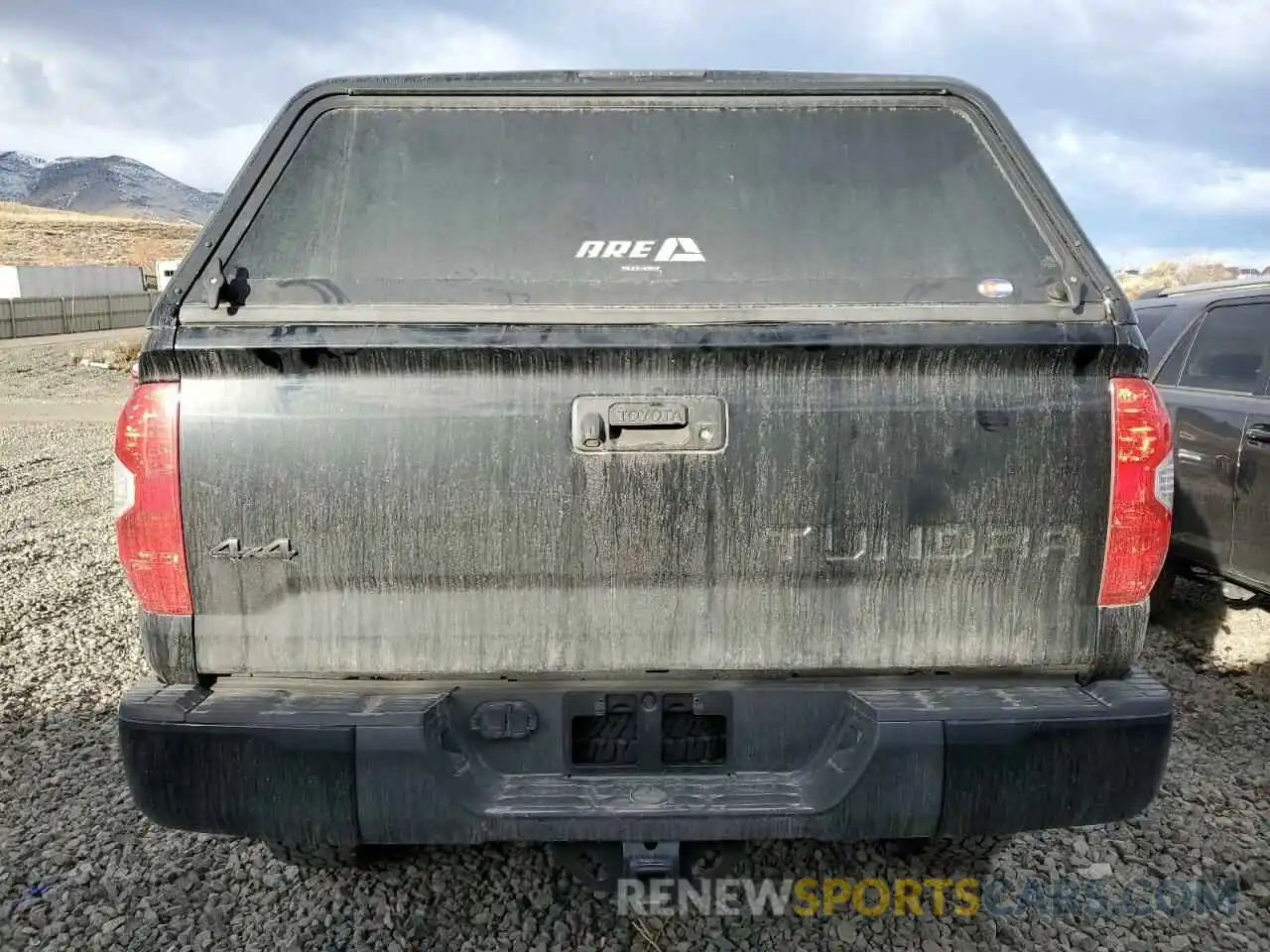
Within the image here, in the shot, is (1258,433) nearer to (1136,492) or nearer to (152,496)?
(1136,492)

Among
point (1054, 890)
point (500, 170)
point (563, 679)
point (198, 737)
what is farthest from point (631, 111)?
point (1054, 890)

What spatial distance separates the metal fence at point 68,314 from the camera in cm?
2514

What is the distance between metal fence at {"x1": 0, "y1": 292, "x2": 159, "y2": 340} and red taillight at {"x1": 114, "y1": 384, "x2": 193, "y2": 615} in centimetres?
2424

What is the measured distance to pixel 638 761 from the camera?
7.06 feet

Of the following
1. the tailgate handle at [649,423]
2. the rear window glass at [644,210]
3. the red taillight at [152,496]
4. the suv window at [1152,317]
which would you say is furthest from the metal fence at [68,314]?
the tailgate handle at [649,423]

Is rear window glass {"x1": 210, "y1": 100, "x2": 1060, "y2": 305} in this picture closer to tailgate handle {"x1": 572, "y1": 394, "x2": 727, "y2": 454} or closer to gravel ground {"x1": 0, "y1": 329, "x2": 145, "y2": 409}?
tailgate handle {"x1": 572, "y1": 394, "x2": 727, "y2": 454}

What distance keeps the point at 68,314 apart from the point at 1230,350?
30285 millimetres

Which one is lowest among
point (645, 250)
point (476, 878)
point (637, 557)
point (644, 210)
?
point (476, 878)

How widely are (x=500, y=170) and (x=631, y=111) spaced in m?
0.39

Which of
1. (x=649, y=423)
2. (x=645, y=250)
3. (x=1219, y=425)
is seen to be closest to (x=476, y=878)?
(x=649, y=423)

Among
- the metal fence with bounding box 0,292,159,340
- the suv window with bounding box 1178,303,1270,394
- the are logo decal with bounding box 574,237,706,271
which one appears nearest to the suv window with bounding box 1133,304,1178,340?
the suv window with bounding box 1178,303,1270,394

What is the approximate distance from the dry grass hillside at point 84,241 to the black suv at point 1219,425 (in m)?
64.2

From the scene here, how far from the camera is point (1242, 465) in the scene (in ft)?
14.3

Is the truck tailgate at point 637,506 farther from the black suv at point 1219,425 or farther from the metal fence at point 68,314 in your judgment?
the metal fence at point 68,314
